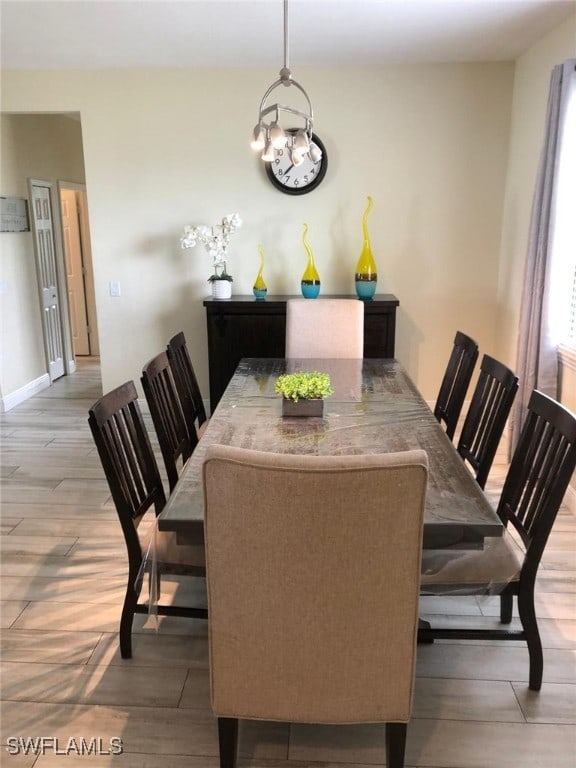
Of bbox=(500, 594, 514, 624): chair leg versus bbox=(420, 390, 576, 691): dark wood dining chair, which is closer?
bbox=(420, 390, 576, 691): dark wood dining chair

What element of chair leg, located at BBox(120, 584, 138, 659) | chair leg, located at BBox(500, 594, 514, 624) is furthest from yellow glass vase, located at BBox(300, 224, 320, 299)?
chair leg, located at BBox(120, 584, 138, 659)

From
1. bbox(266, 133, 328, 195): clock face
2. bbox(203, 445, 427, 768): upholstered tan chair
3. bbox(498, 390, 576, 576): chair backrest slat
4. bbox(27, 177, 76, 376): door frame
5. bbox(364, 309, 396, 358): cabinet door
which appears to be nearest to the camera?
bbox(203, 445, 427, 768): upholstered tan chair

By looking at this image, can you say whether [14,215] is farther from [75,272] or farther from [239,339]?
[239,339]

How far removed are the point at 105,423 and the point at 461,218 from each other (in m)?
3.53

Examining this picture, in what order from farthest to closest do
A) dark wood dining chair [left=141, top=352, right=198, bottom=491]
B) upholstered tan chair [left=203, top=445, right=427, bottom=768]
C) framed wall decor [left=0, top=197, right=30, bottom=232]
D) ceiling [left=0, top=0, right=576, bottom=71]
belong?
1. framed wall decor [left=0, top=197, right=30, bottom=232]
2. ceiling [left=0, top=0, right=576, bottom=71]
3. dark wood dining chair [left=141, top=352, right=198, bottom=491]
4. upholstered tan chair [left=203, top=445, right=427, bottom=768]

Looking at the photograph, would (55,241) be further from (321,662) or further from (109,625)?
(321,662)

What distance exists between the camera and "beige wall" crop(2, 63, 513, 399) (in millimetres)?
4375

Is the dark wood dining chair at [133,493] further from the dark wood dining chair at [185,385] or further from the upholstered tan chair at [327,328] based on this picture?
the upholstered tan chair at [327,328]

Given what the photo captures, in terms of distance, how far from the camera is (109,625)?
2334 mm

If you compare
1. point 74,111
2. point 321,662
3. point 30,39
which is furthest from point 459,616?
point 74,111

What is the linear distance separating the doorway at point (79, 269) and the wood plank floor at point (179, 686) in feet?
14.7

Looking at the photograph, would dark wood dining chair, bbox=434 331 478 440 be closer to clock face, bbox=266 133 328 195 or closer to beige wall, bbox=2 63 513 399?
beige wall, bbox=2 63 513 399

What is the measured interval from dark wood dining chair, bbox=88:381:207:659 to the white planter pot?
231 centimetres
